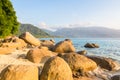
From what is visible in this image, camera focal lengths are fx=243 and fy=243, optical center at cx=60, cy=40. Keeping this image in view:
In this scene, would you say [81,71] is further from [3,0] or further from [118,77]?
[3,0]

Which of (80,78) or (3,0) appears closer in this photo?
(80,78)

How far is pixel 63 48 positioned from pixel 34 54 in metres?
10.2

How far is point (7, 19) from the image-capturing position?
146 feet

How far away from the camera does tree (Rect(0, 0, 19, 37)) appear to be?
40.2 m

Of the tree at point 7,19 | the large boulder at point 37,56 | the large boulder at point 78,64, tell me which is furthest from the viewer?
the tree at point 7,19

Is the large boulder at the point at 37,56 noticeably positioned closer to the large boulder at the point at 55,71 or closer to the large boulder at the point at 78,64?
the large boulder at the point at 78,64

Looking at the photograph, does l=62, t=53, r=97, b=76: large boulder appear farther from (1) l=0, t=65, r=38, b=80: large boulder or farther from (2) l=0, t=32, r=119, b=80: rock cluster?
(1) l=0, t=65, r=38, b=80: large boulder

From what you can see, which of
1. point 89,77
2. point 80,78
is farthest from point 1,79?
point 89,77

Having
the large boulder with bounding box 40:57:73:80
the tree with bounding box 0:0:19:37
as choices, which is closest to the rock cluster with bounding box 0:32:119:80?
the large boulder with bounding box 40:57:73:80

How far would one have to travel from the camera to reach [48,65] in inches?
467

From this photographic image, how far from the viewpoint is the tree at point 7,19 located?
40.2 meters

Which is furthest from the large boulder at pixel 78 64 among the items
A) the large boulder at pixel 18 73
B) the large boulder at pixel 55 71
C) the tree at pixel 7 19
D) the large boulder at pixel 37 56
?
the tree at pixel 7 19

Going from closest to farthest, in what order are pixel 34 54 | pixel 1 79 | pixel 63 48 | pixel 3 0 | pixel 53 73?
pixel 1 79
pixel 53 73
pixel 34 54
pixel 63 48
pixel 3 0

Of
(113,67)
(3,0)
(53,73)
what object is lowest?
(113,67)
